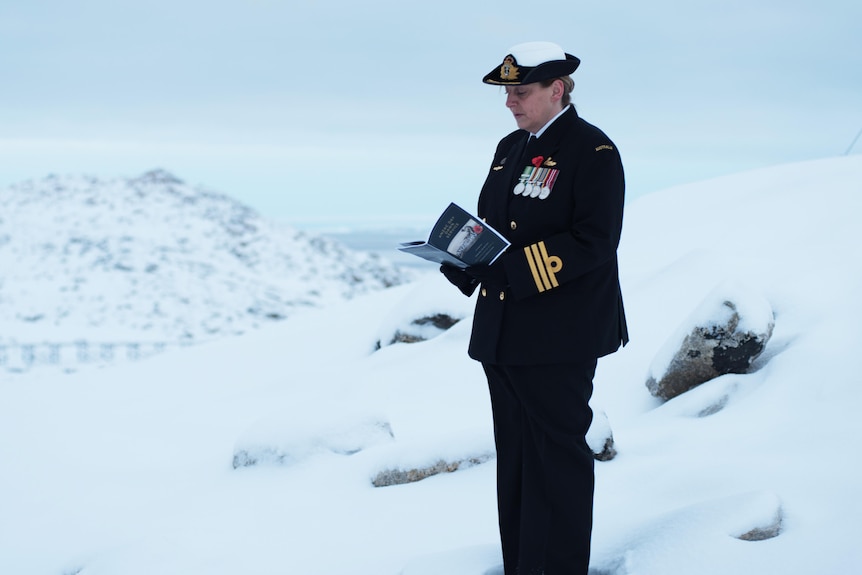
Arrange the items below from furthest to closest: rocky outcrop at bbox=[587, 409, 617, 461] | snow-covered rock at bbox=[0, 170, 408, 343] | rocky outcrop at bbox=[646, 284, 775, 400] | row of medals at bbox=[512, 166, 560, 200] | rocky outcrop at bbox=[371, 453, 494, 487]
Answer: snow-covered rock at bbox=[0, 170, 408, 343], rocky outcrop at bbox=[646, 284, 775, 400], rocky outcrop at bbox=[371, 453, 494, 487], rocky outcrop at bbox=[587, 409, 617, 461], row of medals at bbox=[512, 166, 560, 200]

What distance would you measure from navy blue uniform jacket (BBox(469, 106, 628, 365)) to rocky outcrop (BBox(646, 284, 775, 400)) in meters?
2.49

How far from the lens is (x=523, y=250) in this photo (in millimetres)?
2648

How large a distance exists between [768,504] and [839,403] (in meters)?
1.35

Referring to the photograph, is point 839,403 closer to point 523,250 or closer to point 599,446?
point 599,446

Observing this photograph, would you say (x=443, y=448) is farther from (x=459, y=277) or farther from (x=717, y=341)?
(x=717, y=341)

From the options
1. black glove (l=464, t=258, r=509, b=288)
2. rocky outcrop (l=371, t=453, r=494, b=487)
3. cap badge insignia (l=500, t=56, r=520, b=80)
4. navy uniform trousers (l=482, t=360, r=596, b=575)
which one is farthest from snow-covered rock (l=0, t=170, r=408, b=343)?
cap badge insignia (l=500, t=56, r=520, b=80)

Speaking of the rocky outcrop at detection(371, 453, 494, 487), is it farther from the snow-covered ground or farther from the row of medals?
the row of medals

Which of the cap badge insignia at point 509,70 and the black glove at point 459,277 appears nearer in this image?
the cap badge insignia at point 509,70

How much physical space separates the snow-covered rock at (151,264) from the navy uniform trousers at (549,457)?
1860 cm

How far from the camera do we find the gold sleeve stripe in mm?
2621

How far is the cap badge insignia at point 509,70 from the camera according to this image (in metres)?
2.69

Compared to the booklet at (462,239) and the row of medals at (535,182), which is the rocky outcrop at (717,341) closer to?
the row of medals at (535,182)

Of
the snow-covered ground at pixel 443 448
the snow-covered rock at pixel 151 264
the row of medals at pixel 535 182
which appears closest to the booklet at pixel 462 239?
the row of medals at pixel 535 182

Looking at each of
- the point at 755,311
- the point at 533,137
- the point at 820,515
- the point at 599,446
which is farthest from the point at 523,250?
the point at 755,311
